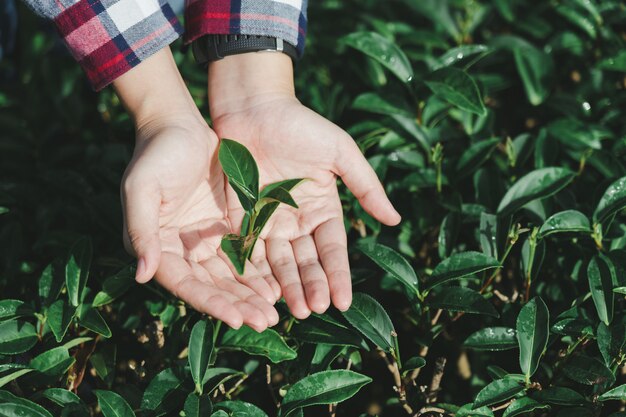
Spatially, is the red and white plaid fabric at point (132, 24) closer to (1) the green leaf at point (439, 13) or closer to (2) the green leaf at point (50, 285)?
(2) the green leaf at point (50, 285)

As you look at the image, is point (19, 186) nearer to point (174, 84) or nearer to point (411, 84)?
point (174, 84)

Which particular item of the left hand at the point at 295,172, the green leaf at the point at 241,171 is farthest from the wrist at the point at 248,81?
the green leaf at the point at 241,171

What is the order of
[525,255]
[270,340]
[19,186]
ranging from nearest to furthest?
[270,340], [525,255], [19,186]

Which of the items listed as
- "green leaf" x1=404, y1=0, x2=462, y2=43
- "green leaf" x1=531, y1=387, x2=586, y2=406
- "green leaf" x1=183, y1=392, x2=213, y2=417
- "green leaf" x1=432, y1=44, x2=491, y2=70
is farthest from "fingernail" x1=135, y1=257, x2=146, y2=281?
"green leaf" x1=404, y1=0, x2=462, y2=43

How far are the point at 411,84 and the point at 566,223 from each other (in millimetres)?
556

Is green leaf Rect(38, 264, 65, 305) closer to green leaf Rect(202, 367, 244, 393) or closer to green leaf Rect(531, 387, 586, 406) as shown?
green leaf Rect(202, 367, 244, 393)

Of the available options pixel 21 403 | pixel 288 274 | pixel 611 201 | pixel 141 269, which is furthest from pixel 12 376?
pixel 611 201

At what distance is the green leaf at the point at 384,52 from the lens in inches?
64.2

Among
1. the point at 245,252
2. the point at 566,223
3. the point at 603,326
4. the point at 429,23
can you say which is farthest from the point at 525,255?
the point at 429,23

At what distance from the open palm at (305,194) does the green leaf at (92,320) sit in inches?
12.3

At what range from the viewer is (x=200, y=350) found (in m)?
1.17

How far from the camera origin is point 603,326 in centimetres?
117

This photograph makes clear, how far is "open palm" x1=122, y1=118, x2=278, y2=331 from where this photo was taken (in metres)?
1.14

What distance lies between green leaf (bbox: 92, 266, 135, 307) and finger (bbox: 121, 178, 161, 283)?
0.05 meters
